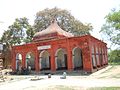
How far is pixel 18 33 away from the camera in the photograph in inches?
1677

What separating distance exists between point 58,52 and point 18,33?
14.8 meters

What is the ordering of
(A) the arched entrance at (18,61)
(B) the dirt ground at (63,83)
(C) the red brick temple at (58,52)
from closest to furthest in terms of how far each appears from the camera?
(B) the dirt ground at (63,83), (C) the red brick temple at (58,52), (A) the arched entrance at (18,61)

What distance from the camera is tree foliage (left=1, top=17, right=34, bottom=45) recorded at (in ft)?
137

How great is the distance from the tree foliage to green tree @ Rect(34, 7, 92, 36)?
2767mm

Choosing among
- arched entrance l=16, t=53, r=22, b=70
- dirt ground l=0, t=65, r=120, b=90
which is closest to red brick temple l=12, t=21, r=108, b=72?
arched entrance l=16, t=53, r=22, b=70

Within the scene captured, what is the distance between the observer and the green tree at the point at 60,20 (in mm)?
44406

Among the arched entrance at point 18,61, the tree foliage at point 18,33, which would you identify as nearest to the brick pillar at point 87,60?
the arched entrance at point 18,61

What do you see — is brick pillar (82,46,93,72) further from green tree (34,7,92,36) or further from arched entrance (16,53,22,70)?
green tree (34,7,92,36)

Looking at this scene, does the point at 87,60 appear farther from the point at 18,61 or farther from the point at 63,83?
the point at 18,61

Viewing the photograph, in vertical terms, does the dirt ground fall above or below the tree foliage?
below

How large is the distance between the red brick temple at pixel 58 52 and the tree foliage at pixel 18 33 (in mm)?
9139

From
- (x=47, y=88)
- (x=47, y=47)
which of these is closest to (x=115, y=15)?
(x=47, y=47)

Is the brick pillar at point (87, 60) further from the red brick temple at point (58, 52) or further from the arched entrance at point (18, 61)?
the arched entrance at point (18, 61)

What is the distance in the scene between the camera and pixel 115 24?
2439 centimetres
